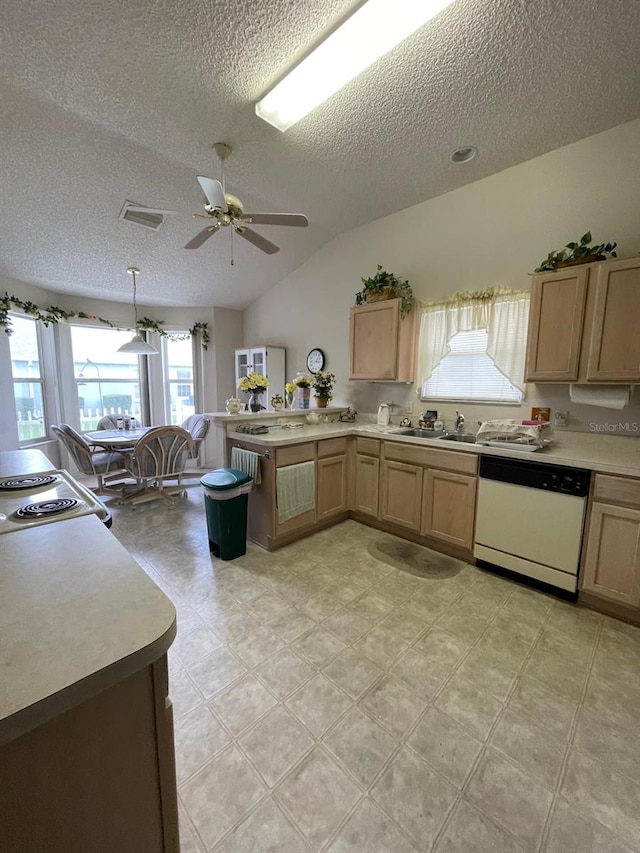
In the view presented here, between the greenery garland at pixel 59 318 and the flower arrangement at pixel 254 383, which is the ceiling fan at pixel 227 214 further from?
the greenery garland at pixel 59 318

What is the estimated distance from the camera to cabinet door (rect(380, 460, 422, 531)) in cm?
304

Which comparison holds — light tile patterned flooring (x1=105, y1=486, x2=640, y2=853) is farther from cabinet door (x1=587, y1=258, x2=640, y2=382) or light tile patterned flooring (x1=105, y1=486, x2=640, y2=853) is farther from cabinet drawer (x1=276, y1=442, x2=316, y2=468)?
cabinet door (x1=587, y1=258, x2=640, y2=382)

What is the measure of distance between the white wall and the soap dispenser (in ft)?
0.65

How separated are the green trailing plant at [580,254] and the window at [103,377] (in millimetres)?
5031

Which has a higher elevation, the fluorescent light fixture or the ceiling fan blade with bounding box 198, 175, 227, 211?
→ the fluorescent light fixture

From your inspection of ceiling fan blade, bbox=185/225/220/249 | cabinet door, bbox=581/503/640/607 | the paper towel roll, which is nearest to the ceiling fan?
ceiling fan blade, bbox=185/225/220/249

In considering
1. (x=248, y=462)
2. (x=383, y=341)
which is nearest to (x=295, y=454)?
(x=248, y=462)

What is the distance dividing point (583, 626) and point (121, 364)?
19.7ft

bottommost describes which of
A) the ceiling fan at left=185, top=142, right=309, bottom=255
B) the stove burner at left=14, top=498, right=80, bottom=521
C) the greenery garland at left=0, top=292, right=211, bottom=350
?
the stove burner at left=14, top=498, right=80, bottom=521

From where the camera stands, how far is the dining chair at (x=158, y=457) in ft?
12.3

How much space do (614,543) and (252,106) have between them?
11.4 feet

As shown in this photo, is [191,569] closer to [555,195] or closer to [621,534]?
[621,534]

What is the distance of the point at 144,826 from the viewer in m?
0.76

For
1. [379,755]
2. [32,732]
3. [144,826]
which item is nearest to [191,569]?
[379,755]
